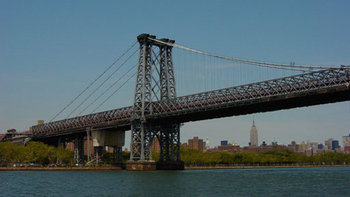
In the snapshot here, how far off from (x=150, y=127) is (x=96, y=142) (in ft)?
64.1

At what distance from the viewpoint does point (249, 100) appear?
276 ft

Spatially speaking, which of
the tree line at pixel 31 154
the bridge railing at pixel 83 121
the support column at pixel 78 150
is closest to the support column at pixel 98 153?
the bridge railing at pixel 83 121

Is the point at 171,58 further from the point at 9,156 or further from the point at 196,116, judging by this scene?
the point at 9,156

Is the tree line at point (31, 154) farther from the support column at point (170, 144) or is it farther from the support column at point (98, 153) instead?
the support column at point (170, 144)

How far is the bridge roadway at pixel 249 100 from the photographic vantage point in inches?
3032

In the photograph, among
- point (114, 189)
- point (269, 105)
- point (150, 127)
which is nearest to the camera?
point (114, 189)

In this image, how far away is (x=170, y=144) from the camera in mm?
106750

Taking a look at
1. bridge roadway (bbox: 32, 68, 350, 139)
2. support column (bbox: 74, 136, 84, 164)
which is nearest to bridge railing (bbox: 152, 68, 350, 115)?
bridge roadway (bbox: 32, 68, 350, 139)

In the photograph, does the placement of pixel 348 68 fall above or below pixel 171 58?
below

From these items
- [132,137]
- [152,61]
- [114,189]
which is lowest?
[114,189]

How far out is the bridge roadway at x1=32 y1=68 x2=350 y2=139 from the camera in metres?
77.0

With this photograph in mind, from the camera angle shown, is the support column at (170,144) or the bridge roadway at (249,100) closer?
the bridge roadway at (249,100)

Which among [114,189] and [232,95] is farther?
[232,95]

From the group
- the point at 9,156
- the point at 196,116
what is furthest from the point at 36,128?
the point at 196,116
